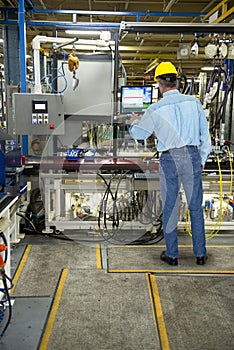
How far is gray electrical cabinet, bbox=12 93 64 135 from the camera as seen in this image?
3547mm

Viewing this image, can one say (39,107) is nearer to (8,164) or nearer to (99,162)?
(99,162)

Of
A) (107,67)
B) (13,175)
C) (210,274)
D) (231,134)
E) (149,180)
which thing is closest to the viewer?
(13,175)

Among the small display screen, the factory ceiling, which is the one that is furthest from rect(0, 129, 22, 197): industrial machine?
the factory ceiling

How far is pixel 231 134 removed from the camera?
4598mm

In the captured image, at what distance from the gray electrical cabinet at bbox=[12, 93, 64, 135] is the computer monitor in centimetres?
65

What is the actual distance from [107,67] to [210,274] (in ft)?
7.67

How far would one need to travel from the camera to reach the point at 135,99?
12.2ft

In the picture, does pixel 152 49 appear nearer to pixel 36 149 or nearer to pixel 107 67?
pixel 107 67

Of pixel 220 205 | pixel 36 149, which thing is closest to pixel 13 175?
pixel 36 149

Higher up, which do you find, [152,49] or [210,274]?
[152,49]

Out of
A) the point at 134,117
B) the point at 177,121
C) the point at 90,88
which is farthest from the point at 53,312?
the point at 90,88

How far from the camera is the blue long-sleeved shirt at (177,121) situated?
9.47ft

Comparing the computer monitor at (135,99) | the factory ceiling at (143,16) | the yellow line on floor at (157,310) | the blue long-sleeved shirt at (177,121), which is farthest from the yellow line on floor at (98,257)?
the factory ceiling at (143,16)

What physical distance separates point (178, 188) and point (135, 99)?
1.18 meters
